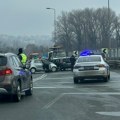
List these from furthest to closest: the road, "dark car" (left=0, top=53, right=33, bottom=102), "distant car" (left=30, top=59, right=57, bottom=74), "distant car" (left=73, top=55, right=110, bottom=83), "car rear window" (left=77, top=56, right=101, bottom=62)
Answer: "distant car" (left=30, top=59, right=57, bottom=74)
"car rear window" (left=77, top=56, right=101, bottom=62)
"distant car" (left=73, top=55, right=110, bottom=83)
"dark car" (left=0, top=53, right=33, bottom=102)
the road

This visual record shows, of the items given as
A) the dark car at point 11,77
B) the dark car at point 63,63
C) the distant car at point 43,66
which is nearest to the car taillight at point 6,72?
the dark car at point 11,77

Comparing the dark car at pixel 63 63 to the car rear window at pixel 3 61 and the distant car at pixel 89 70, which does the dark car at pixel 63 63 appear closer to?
the distant car at pixel 89 70

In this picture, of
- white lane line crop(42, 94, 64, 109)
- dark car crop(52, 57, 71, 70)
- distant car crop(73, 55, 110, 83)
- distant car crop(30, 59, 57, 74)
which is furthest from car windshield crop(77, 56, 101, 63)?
dark car crop(52, 57, 71, 70)

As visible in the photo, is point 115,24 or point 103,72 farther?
point 115,24

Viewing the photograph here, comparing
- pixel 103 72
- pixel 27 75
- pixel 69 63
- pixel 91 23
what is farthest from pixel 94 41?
pixel 27 75

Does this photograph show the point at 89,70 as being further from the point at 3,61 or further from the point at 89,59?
the point at 3,61

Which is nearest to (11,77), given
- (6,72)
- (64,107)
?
(6,72)

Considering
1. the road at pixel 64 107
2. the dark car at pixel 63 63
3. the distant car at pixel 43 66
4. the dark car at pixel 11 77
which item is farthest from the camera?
the dark car at pixel 63 63

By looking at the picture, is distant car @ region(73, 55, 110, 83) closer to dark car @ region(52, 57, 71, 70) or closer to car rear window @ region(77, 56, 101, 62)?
car rear window @ region(77, 56, 101, 62)

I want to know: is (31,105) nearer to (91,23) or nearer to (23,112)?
(23,112)

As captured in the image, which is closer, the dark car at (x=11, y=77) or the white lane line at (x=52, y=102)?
the white lane line at (x=52, y=102)

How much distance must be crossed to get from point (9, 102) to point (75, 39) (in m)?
102

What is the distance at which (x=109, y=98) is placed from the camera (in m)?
15.6

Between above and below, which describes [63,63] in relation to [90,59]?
below
